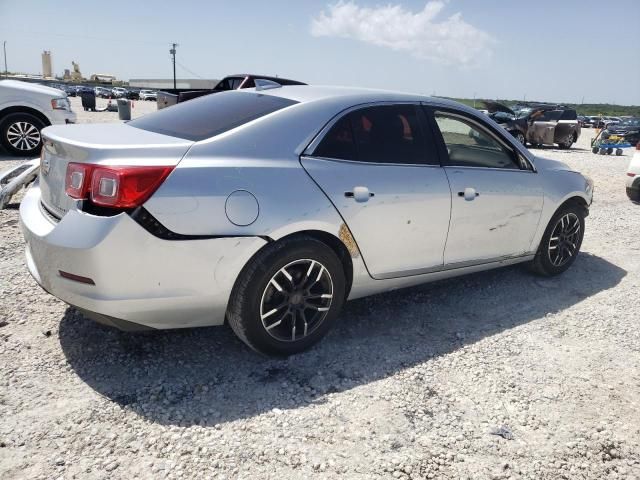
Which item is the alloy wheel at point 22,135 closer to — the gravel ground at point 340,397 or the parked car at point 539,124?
the gravel ground at point 340,397

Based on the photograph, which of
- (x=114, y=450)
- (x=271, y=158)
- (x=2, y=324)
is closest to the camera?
(x=114, y=450)

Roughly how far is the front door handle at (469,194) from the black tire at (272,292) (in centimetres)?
115

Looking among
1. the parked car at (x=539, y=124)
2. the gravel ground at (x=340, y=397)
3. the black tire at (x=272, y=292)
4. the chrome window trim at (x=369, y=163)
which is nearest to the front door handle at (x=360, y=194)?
the chrome window trim at (x=369, y=163)

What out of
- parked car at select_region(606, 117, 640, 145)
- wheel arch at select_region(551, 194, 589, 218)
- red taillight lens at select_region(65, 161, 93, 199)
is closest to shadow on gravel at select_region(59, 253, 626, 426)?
wheel arch at select_region(551, 194, 589, 218)

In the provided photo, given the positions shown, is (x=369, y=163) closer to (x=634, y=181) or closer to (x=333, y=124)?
(x=333, y=124)

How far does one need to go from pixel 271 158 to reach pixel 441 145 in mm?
1430

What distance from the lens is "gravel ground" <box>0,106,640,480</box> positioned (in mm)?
2242

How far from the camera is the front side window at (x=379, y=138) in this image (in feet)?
10.1

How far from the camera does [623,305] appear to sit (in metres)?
4.22

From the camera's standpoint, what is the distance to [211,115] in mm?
3146

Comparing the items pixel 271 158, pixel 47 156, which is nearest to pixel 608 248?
pixel 271 158

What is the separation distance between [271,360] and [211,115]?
156cm

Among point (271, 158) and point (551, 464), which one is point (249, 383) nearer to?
point (271, 158)

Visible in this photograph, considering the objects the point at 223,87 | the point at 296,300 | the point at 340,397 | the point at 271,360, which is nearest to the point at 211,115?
the point at 296,300
